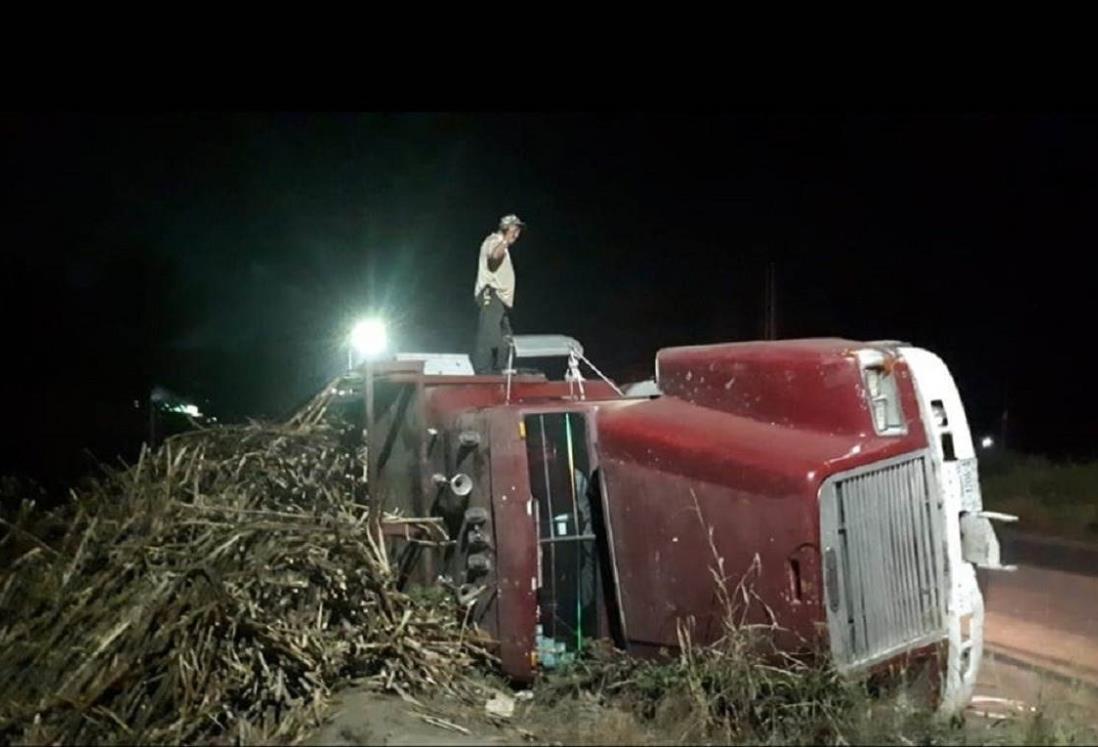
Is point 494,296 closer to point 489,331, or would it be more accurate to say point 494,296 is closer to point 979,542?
point 489,331

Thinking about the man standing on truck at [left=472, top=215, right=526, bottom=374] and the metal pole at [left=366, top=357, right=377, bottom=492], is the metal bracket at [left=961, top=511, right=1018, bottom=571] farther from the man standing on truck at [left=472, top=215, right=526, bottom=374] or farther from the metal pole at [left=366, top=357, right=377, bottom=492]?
the man standing on truck at [left=472, top=215, right=526, bottom=374]

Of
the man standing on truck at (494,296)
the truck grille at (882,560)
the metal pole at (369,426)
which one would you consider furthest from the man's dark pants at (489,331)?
the truck grille at (882,560)

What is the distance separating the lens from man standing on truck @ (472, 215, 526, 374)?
8406mm

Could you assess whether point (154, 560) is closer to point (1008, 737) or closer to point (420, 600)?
point (420, 600)

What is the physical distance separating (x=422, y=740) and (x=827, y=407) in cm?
236

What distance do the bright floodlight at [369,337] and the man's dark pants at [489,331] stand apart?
698 mm

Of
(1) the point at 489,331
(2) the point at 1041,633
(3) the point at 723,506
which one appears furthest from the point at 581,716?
(2) the point at 1041,633

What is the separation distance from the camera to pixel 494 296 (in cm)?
848

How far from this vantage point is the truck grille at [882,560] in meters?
5.48

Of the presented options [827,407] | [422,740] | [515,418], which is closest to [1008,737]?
[827,407]

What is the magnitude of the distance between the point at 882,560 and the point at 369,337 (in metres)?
3.95

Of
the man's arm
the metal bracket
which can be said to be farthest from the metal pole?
the metal bracket

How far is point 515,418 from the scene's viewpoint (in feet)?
21.5

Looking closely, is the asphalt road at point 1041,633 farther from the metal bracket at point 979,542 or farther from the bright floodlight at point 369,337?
the bright floodlight at point 369,337
